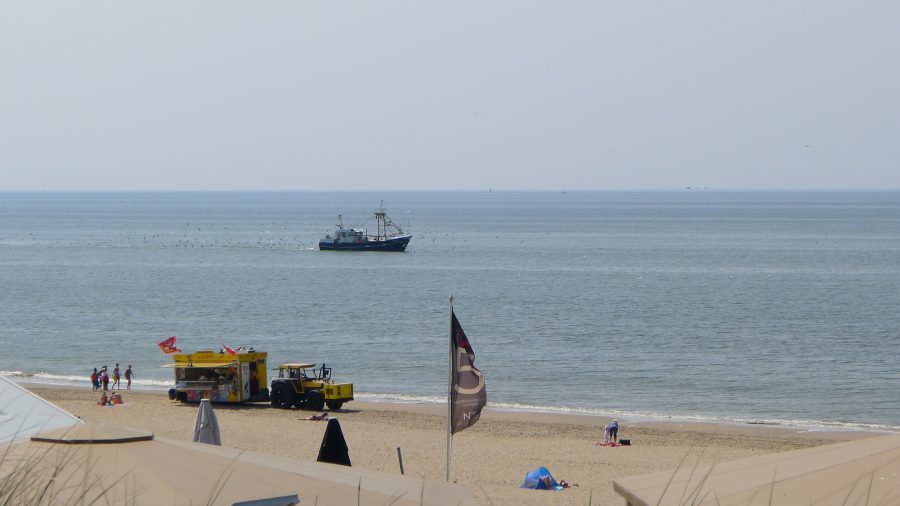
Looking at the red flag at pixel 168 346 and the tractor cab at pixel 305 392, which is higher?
the red flag at pixel 168 346

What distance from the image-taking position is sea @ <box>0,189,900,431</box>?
36031 mm

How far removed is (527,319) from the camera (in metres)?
56.1

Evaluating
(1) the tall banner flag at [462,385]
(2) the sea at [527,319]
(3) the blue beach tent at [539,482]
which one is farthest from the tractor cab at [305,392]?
(1) the tall banner flag at [462,385]

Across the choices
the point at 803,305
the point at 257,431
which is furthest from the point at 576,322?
the point at 257,431

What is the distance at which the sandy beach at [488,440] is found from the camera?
22.1m

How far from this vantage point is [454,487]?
32.5ft

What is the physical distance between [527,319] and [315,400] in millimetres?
26392

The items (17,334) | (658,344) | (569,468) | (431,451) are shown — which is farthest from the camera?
(17,334)

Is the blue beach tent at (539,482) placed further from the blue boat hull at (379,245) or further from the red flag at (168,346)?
the blue boat hull at (379,245)

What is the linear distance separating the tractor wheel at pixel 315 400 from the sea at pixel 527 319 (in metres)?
3.96

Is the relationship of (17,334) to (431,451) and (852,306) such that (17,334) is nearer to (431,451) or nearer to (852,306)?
(431,451)

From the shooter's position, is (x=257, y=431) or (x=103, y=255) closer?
(x=257, y=431)

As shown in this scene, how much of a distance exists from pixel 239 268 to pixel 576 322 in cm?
4621

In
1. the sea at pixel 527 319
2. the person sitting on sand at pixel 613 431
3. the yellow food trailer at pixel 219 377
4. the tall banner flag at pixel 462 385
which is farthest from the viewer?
the sea at pixel 527 319
